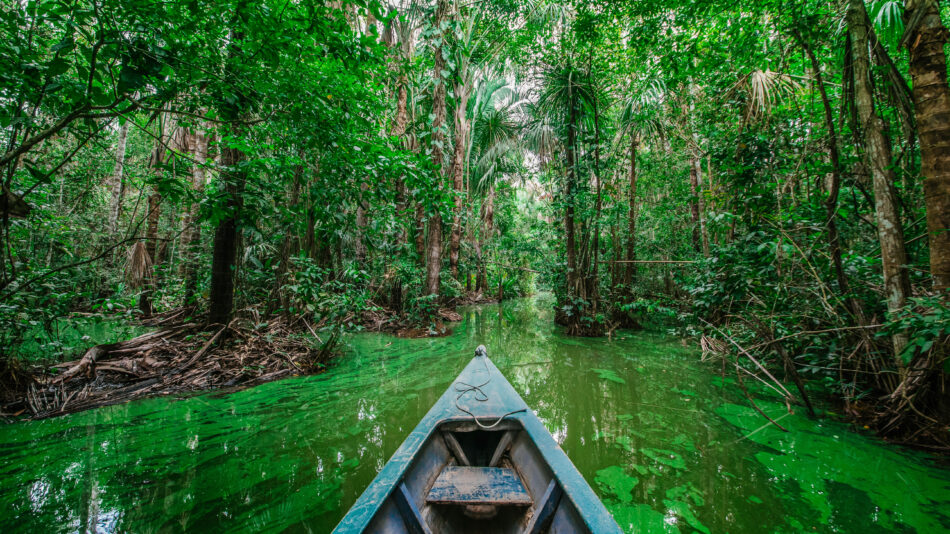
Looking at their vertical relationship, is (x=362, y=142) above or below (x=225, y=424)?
above

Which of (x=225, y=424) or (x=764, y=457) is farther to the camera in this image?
(x=225, y=424)

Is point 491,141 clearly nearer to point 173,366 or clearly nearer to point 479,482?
point 173,366

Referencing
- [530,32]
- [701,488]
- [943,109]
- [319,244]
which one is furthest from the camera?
[530,32]

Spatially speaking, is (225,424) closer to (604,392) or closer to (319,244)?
(319,244)

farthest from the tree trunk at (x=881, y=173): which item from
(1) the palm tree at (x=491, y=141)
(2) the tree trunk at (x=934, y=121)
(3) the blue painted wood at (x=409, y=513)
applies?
(1) the palm tree at (x=491, y=141)

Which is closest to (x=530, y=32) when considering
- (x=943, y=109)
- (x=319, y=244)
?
(x=319, y=244)

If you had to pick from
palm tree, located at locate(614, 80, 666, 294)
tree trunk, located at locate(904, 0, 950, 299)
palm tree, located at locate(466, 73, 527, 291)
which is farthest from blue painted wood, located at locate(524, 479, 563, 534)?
palm tree, located at locate(466, 73, 527, 291)

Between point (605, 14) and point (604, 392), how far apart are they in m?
5.01

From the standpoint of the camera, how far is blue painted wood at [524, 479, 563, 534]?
1.36 m

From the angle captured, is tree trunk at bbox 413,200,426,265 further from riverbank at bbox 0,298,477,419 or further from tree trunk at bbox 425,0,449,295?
riverbank at bbox 0,298,477,419

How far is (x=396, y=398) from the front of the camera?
337cm

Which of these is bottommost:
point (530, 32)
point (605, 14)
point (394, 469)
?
point (394, 469)

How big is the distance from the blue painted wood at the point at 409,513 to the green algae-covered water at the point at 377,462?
1.84 feet

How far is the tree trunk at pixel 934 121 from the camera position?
213cm
